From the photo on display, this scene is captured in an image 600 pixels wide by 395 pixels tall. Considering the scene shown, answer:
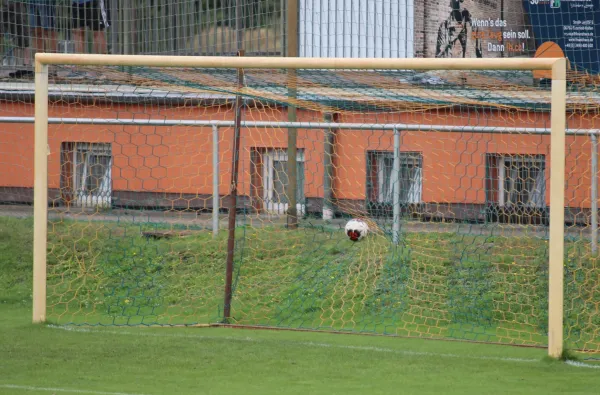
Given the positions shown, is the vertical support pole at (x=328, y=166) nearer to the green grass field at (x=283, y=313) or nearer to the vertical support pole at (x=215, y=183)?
the green grass field at (x=283, y=313)

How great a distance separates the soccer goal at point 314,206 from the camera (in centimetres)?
832

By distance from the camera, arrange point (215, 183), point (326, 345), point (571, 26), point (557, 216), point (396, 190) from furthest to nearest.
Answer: point (571, 26) → point (215, 183) → point (396, 190) → point (326, 345) → point (557, 216)

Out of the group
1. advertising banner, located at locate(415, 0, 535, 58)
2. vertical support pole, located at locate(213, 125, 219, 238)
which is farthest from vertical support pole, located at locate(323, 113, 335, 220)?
advertising banner, located at locate(415, 0, 535, 58)

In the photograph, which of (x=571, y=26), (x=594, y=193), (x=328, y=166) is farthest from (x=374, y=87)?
(x=571, y=26)

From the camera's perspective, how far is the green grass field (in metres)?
6.40

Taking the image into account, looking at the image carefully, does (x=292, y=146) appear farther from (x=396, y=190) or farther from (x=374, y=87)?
(x=374, y=87)

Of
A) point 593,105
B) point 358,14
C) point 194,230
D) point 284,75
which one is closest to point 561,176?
point 593,105

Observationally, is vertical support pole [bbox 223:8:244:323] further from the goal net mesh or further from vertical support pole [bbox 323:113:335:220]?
vertical support pole [bbox 323:113:335:220]

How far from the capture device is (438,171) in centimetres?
1005

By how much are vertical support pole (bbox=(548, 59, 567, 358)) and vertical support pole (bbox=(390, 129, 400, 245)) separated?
2.50 m

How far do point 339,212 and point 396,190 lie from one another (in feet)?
2.08

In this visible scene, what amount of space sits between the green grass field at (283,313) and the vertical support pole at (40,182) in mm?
499

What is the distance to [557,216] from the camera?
23.0ft

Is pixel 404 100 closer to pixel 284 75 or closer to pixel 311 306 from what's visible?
pixel 284 75
